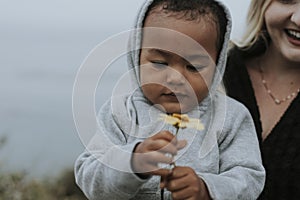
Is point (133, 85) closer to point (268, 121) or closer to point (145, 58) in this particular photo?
point (145, 58)

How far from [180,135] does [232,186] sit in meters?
0.15

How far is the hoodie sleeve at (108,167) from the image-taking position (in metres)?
1.73

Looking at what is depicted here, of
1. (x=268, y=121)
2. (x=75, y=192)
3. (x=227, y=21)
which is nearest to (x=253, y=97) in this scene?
(x=268, y=121)

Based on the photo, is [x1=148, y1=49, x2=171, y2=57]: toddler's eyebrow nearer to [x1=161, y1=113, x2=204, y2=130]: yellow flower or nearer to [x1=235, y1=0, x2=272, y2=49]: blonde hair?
[x1=161, y1=113, x2=204, y2=130]: yellow flower

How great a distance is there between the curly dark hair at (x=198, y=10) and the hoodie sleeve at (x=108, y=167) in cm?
26

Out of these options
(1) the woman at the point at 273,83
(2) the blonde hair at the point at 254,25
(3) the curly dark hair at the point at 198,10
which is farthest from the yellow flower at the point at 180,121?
(2) the blonde hair at the point at 254,25

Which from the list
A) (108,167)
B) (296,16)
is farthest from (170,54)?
(296,16)

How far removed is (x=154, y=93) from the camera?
190cm

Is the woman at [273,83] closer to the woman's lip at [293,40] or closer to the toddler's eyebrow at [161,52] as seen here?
the woman's lip at [293,40]

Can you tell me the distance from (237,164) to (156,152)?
34 centimetres

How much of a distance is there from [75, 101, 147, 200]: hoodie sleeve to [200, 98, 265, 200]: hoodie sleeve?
17 centimetres

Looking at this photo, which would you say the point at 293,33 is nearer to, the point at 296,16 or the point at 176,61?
the point at 296,16

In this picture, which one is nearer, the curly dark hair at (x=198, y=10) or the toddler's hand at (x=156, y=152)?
the toddler's hand at (x=156, y=152)

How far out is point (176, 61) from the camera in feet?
6.08
